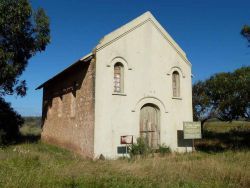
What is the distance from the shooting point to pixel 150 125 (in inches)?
674

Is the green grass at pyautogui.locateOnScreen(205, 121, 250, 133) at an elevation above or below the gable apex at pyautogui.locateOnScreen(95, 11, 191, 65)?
below

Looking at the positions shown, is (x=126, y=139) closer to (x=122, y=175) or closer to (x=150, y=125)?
(x=150, y=125)

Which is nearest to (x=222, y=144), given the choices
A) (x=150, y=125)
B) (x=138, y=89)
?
(x=150, y=125)

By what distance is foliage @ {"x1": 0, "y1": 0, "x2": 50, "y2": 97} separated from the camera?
1678 cm

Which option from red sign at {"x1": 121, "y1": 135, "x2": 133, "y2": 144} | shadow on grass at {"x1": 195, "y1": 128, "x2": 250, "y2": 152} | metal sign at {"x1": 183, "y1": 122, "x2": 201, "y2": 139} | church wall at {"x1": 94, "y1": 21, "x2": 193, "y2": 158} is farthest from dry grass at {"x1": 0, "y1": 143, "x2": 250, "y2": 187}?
shadow on grass at {"x1": 195, "y1": 128, "x2": 250, "y2": 152}

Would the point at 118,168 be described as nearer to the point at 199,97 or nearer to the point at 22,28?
the point at 22,28

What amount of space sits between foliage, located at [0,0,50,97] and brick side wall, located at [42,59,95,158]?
259 cm

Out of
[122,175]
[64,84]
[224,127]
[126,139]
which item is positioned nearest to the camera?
[122,175]

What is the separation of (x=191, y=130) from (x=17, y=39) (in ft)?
36.2

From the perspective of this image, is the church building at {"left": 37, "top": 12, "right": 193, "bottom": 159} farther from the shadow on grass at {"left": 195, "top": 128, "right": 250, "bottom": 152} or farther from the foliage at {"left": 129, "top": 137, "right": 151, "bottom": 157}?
the shadow on grass at {"left": 195, "top": 128, "right": 250, "bottom": 152}

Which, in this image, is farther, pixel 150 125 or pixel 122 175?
pixel 150 125

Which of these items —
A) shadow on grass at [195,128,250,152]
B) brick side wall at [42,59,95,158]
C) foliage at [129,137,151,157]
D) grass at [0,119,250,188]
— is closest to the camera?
grass at [0,119,250,188]

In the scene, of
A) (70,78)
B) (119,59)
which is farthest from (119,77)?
(70,78)

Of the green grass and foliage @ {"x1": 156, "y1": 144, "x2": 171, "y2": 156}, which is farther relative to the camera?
the green grass
